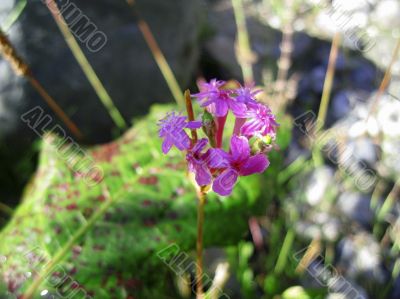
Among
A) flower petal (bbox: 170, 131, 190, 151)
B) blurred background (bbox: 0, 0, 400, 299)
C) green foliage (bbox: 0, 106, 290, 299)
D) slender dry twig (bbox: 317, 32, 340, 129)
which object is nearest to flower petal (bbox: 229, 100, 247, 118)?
flower petal (bbox: 170, 131, 190, 151)

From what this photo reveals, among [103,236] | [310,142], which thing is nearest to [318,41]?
[310,142]

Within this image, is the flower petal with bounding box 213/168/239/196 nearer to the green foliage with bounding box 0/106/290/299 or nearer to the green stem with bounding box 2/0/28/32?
the green foliage with bounding box 0/106/290/299

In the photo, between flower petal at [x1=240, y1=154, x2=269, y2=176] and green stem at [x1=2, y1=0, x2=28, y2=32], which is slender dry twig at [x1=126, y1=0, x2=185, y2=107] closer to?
green stem at [x1=2, y1=0, x2=28, y2=32]

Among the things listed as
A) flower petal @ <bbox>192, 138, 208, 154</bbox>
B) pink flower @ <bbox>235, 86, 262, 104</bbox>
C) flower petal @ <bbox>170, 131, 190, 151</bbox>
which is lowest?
pink flower @ <bbox>235, 86, 262, 104</bbox>

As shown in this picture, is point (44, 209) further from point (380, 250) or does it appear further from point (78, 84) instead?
point (380, 250)

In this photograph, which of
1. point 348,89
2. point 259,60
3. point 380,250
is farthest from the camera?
point 259,60

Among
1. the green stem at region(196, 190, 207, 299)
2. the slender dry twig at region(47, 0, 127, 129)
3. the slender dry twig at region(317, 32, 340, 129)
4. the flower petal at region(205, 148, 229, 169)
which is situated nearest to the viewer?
the flower petal at region(205, 148, 229, 169)

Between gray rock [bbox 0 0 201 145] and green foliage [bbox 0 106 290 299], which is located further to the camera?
gray rock [bbox 0 0 201 145]

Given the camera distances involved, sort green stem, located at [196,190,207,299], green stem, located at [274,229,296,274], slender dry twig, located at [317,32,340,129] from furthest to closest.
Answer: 1. green stem, located at [274,229,296,274]
2. slender dry twig, located at [317,32,340,129]
3. green stem, located at [196,190,207,299]

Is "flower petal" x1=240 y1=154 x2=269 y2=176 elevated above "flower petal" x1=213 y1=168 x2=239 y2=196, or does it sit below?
below
